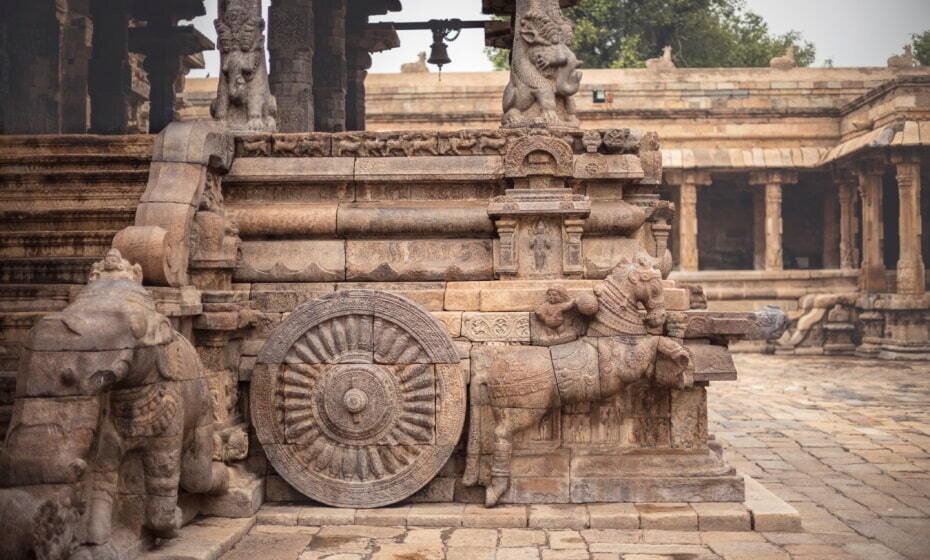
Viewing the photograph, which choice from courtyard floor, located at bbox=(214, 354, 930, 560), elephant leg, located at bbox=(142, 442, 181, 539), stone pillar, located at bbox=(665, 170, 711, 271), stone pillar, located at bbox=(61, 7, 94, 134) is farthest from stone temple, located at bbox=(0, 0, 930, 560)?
stone pillar, located at bbox=(665, 170, 711, 271)

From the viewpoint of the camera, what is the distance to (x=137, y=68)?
1923cm

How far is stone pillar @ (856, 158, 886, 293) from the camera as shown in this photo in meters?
20.7

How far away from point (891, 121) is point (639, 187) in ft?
47.7

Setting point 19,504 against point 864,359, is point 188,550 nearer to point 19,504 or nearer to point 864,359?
point 19,504

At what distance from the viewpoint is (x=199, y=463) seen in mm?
5129

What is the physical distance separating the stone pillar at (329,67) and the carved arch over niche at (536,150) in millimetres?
8152

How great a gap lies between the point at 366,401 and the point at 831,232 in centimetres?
2103

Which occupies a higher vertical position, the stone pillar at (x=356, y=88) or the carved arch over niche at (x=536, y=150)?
the stone pillar at (x=356, y=88)

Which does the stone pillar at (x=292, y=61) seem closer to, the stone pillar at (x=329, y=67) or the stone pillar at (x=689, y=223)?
the stone pillar at (x=329, y=67)

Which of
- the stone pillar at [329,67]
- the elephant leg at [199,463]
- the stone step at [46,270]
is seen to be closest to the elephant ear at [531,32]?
the stone step at [46,270]

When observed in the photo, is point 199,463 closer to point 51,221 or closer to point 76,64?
point 51,221

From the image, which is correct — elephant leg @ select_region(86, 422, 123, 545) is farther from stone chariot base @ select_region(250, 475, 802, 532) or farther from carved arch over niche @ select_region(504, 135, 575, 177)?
carved arch over niche @ select_region(504, 135, 575, 177)

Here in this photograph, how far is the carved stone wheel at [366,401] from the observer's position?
5.62 meters

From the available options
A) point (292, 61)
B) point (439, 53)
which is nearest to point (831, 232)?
point (439, 53)
